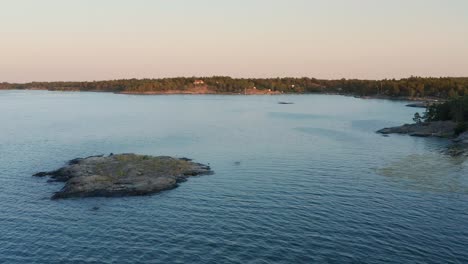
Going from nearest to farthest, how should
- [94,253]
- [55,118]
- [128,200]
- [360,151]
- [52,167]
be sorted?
[94,253], [128,200], [52,167], [360,151], [55,118]

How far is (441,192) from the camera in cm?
6119

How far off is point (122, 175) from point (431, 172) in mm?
46029

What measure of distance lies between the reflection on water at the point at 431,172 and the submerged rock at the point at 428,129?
1206 inches

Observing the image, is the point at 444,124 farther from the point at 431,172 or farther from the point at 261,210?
the point at 261,210

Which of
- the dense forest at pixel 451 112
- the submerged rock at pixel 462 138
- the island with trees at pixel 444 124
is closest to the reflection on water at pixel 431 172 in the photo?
the submerged rock at pixel 462 138

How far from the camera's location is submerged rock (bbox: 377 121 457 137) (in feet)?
385

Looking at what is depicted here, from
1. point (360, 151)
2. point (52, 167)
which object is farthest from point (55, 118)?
point (360, 151)

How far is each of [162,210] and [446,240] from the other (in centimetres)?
2970

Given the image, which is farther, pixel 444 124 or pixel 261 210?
pixel 444 124

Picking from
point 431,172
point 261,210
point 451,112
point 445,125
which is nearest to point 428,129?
point 445,125

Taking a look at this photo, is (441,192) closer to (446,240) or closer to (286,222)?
(446,240)

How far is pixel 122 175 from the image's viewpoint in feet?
229

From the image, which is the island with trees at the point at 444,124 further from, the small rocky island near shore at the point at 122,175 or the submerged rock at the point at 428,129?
the small rocky island near shore at the point at 122,175

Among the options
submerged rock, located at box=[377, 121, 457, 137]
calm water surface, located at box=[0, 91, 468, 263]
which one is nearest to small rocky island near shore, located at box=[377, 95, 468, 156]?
submerged rock, located at box=[377, 121, 457, 137]
